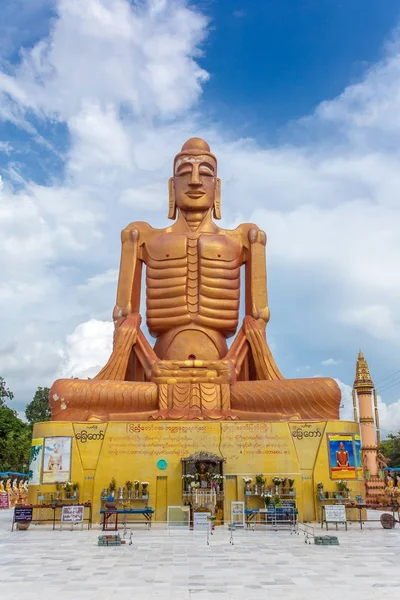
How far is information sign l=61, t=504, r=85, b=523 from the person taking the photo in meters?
11.5

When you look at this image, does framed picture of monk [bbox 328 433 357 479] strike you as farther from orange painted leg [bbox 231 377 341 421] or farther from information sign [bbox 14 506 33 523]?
information sign [bbox 14 506 33 523]

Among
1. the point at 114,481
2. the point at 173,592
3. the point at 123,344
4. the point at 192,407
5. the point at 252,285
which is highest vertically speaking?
the point at 252,285

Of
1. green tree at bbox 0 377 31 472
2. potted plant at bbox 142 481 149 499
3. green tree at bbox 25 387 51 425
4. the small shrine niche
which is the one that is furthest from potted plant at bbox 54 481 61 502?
green tree at bbox 25 387 51 425

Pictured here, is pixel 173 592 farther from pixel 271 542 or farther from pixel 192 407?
pixel 192 407

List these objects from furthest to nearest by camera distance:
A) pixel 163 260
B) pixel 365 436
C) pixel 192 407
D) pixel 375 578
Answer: pixel 365 436 → pixel 163 260 → pixel 192 407 → pixel 375 578

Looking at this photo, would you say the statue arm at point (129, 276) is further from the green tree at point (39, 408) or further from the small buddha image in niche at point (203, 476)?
the green tree at point (39, 408)

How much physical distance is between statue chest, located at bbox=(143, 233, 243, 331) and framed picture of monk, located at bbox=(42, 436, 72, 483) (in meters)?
5.22

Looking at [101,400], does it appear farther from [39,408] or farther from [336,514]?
[39,408]

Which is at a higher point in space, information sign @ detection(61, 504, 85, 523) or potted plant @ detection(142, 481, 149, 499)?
potted plant @ detection(142, 481, 149, 499)

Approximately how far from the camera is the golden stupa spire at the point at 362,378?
3061cm

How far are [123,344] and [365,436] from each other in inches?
683

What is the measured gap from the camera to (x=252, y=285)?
18922mm

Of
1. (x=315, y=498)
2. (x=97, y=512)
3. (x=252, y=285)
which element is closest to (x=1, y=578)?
(x=97, y=512)

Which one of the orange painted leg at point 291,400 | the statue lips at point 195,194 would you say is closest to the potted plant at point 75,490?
the orange painted leg at point 291,400
